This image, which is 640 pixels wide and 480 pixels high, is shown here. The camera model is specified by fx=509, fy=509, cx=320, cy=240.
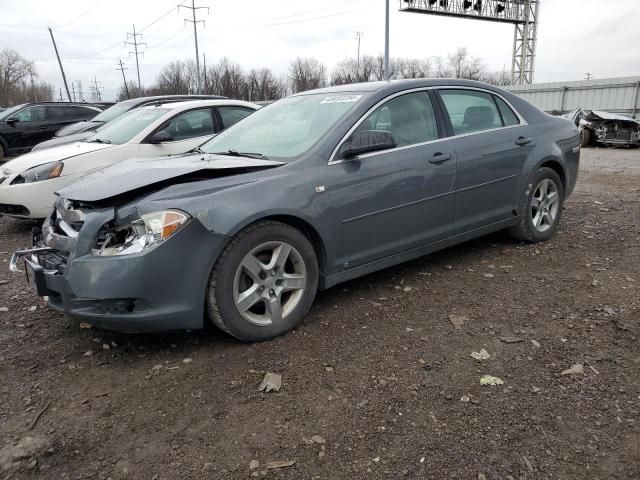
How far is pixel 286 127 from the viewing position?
396cm

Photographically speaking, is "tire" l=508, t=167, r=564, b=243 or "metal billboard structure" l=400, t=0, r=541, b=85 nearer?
"tire" l=508, t=167, r=564, b=243

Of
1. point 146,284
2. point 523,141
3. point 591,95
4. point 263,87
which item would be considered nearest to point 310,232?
point 146,284

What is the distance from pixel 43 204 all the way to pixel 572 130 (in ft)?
19.6

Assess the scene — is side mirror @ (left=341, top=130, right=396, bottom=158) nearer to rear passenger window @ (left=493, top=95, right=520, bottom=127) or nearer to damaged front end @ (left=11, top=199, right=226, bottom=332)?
damaged front end @ (left=11, top=199, right=226, bottom=332)

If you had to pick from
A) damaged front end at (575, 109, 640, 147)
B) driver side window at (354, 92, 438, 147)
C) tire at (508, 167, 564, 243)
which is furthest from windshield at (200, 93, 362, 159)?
damaged front end at (575, 109, 640, 147)

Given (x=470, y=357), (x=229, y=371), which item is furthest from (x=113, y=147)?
(x=470, y=357)

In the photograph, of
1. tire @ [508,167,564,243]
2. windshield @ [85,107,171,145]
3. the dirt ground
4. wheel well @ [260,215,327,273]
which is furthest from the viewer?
windshield @ [85,107,171,145]

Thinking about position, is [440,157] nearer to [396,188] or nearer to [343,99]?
[396,188]

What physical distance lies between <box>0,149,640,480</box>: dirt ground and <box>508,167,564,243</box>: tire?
79 centimetres

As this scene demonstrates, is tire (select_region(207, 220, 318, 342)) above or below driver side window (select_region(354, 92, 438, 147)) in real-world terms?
below

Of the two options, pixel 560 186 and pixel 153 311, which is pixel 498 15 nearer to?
pixel 560 186

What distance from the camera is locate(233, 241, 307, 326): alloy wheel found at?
10.2ft

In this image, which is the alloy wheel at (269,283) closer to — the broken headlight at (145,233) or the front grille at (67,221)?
the broken headlight at (145,233)

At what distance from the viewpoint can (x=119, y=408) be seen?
104 inches
